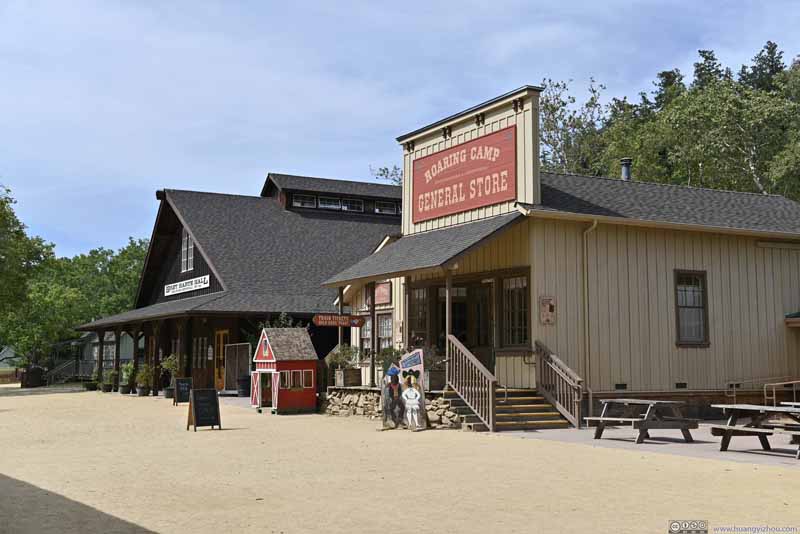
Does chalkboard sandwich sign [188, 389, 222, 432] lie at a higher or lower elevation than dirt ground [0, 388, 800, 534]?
higher

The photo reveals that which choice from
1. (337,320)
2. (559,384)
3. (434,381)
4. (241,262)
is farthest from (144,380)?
(559,384)

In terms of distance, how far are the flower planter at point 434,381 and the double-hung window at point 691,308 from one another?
5.56 meters

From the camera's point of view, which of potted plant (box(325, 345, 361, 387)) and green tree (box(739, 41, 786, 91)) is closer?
potted plant (box(325, 345, 361, 387))

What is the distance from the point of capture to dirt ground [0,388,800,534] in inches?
288

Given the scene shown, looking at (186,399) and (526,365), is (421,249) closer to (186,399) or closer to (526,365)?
(526,365)

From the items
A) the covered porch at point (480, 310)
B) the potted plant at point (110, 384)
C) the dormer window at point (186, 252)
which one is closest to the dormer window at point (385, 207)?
the dormer window at point (186, 252)

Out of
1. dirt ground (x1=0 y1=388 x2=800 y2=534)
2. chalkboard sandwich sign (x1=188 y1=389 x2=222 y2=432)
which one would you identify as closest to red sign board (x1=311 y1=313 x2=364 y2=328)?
chalkboard sandwich sign (x1=188 y1=389 x2=222 y2=432)

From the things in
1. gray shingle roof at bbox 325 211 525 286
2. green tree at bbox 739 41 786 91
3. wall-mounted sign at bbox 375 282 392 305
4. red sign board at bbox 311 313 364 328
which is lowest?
red sign board at bbox 311 313 364 328

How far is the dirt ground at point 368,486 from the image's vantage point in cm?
732

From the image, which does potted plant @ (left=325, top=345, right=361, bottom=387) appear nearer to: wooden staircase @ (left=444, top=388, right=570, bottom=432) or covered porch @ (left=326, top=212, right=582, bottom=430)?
covered porch @ (left=326, top=212, right=582, bottom=430)

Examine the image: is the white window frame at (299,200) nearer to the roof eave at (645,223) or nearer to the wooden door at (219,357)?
the wooden door at (219,357)

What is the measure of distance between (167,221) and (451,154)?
1903 cm

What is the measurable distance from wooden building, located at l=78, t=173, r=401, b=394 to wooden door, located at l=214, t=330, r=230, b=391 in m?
0.04

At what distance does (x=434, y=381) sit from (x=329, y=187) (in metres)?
21.3
